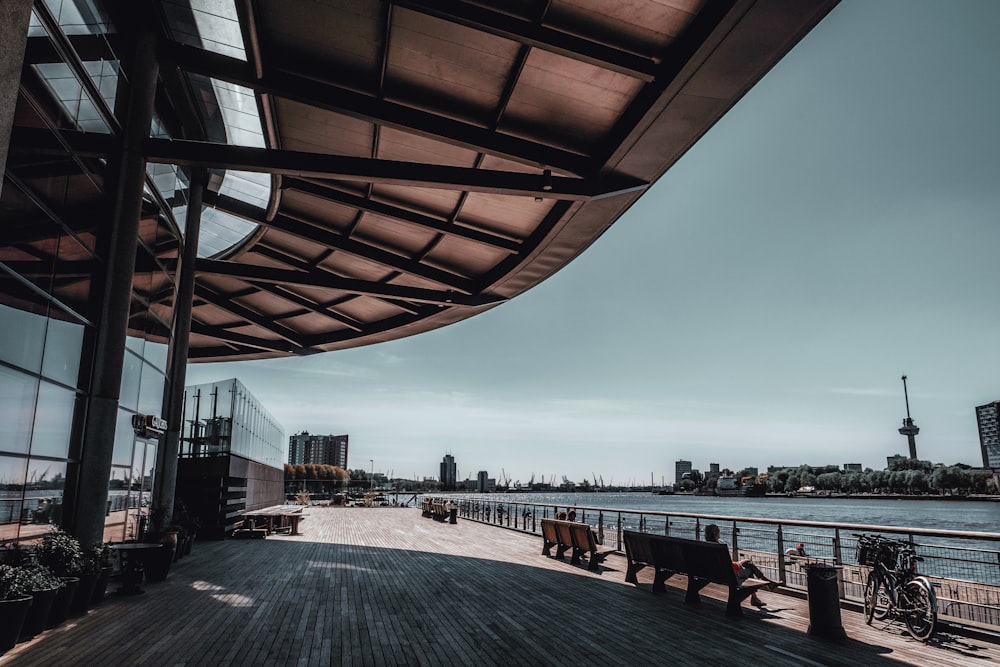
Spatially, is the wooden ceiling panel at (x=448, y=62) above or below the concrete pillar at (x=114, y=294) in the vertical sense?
above

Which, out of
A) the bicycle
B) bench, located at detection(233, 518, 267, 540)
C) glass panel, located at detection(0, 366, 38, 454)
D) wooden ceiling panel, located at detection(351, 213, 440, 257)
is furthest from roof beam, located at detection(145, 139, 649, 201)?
bench, located at detection(233, 518, 267, 540)

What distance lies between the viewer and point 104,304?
34.5 ft

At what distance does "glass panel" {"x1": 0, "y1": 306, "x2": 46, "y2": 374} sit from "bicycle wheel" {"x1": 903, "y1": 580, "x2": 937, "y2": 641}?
1041cm

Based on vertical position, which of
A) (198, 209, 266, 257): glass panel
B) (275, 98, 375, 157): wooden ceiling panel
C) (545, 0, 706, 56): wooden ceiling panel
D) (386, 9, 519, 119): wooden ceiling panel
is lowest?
(545, 0, 706, 56): wooden ceiling panel

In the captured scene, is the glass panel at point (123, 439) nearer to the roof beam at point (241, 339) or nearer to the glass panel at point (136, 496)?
the glass panel at point (136, 496)

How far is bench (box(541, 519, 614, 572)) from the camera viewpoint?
12.3 meters

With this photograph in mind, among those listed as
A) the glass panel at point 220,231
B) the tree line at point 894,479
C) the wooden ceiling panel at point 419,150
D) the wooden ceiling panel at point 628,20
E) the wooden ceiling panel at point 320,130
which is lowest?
the tree line at point 894,479

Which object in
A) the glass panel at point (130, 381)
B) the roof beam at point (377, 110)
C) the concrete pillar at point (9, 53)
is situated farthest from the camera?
the glass panel at point (130, 381)

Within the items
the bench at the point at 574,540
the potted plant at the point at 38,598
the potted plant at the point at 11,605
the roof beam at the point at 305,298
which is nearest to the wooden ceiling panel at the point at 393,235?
the roof beam at the point at 305,298

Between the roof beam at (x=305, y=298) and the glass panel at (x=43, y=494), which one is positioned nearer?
the glass panel at (x=43, y=494)

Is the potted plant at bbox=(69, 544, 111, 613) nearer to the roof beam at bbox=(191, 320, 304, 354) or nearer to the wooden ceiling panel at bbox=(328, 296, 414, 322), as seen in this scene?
the wooden ceiling panel at bbox=(328, 296, 414, 322)

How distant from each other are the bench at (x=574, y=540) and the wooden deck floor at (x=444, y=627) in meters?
0.44

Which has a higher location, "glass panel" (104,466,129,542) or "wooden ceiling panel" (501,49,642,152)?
→ "wooden ceiling panel" (501,49,642,152)

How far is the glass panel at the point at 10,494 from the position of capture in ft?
24.9
